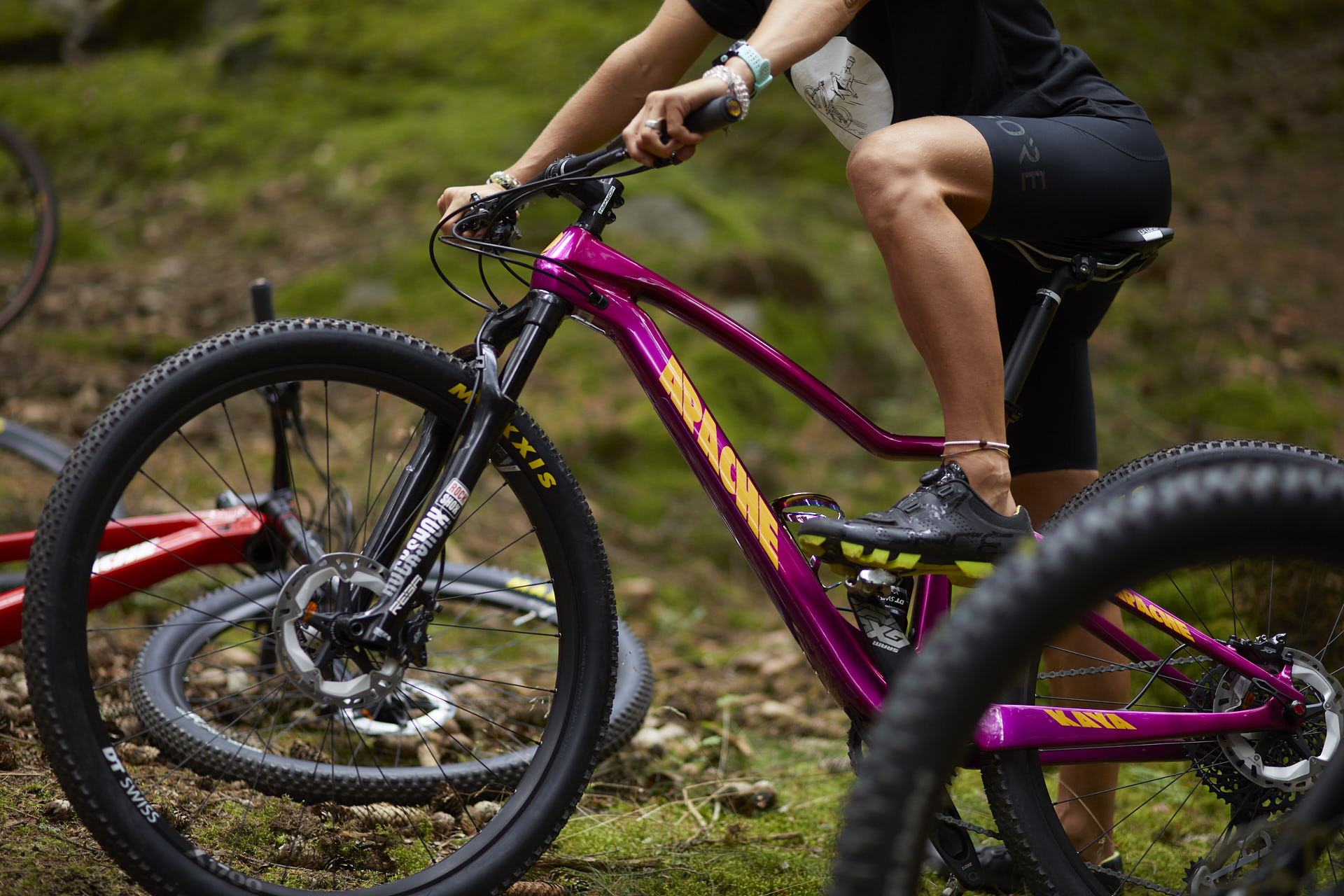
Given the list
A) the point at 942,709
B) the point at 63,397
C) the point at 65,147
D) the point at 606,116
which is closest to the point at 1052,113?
the point at 606,116

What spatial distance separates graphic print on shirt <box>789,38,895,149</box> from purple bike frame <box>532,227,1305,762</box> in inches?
19.8

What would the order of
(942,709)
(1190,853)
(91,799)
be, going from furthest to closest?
(1190,853) < (91,799) < (942,709)

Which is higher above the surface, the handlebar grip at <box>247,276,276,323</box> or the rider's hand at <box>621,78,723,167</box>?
the rider's hand at <box>621,78,723,167</box>

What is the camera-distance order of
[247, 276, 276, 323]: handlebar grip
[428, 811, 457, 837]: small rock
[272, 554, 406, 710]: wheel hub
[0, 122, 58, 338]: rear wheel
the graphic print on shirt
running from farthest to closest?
[0, 122, 58, 338]: rear wheel → [247, 276, 276, 323]: handlebar grip → [428, 811, 457, 837]: small rock → the graphic print on shirt → [272, 554, 406, 710]: wheel hub

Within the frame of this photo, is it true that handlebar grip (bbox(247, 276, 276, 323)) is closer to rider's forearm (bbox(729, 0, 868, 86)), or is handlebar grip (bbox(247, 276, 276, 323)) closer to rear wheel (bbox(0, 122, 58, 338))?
rider's forearm (bbox(729, 0, 868, 86))

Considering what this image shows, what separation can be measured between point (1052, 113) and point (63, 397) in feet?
12.3

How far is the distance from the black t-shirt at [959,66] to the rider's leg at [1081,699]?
2.36 feet

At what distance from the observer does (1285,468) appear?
1104 millimetres

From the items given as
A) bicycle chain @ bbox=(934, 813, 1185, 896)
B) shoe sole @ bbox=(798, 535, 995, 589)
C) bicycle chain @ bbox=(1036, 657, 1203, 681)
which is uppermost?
shoe sole @ bbox=(798, 535, 995, 589)

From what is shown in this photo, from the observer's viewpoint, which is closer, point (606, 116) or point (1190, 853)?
point (606, 116)

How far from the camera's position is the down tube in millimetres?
1611

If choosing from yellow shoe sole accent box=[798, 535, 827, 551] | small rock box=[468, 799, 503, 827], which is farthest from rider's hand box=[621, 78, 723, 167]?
small rock box=[468, 799, 503, 827]

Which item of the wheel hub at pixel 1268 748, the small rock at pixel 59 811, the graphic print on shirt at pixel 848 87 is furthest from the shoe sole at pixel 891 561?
the small rock at pixel 59 811

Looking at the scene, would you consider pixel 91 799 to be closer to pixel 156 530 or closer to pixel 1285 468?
pixel 156 530
